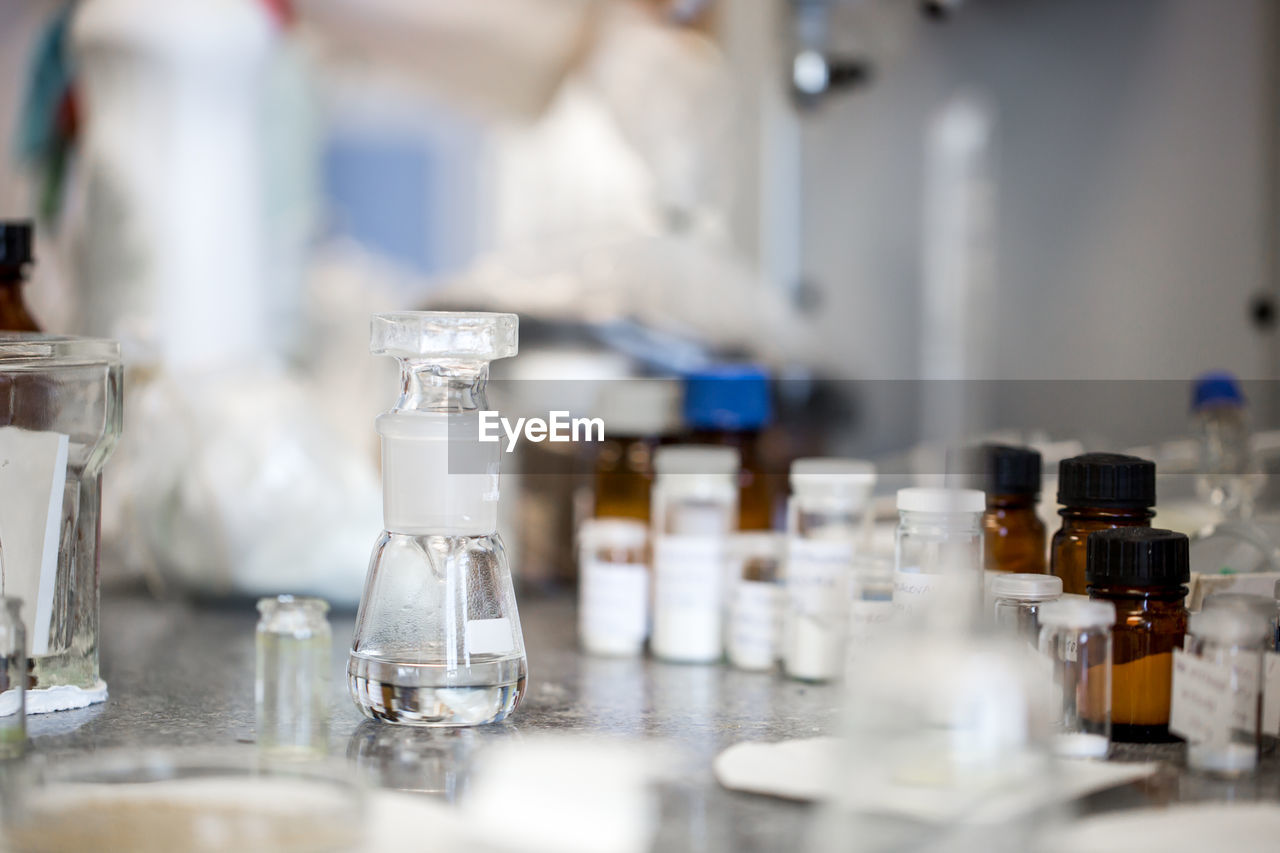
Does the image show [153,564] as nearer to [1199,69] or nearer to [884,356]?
[884,356]

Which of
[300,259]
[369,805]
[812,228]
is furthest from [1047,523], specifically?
[300,259]

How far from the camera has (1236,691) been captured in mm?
615

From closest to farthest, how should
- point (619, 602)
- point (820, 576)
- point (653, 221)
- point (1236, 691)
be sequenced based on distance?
point (1236, 691) < point (820, 576) < point (619, 602) < point (653, 221)

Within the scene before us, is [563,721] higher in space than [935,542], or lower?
lower

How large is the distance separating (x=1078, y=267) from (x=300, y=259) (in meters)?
0.91

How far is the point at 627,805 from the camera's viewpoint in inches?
21.9

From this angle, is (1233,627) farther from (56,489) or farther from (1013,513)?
(56,489)

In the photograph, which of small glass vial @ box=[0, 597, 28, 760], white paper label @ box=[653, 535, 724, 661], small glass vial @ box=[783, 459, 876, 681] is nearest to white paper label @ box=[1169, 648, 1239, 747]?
small glass vial @ box=[783, 459, 876, 681]

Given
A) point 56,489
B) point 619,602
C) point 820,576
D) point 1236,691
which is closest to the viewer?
point 1236,691

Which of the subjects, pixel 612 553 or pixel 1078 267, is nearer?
pixel 612 553

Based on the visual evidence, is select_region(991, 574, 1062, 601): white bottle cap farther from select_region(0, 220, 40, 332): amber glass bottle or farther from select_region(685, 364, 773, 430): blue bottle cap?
select_region(0, 220, 40, 332): amber glass bottle

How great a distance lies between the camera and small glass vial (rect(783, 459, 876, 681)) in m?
0.83

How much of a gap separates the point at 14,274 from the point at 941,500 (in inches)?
24.0

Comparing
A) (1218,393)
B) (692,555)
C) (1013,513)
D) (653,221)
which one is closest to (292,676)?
(692,555)
